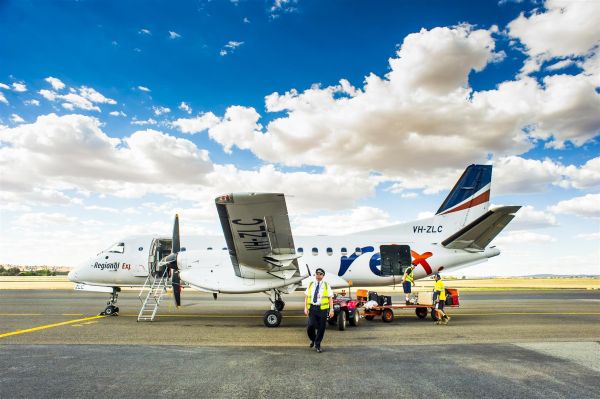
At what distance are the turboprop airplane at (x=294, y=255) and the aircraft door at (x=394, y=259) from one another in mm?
45

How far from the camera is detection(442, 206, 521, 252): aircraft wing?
14.3 metres

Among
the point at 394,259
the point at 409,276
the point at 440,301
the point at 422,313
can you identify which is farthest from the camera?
the point at 394,259

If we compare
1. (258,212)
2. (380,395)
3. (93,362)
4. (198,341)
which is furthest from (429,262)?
(93,362)

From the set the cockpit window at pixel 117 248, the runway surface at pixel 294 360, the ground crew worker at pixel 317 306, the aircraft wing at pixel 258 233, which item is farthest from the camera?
the cockpit window at pixel 117 248

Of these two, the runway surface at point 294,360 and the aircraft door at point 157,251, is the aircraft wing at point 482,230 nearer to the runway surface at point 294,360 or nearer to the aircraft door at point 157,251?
the runway surface at point 294,360

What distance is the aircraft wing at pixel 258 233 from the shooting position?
10766 mm

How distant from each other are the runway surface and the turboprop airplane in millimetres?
1827

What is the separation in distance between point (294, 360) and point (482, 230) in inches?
438

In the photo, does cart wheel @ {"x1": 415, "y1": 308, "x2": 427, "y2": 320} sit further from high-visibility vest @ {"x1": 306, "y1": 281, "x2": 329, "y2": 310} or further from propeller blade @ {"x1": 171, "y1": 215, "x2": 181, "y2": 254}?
propeller blade @ {"x1": 171, "y1": 215, "x2": 181, "y2": 254}

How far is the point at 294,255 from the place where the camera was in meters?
12.9

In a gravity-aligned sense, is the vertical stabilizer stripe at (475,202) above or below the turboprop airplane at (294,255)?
above

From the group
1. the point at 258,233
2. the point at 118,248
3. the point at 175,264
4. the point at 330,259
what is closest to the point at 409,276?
the point at 330,259

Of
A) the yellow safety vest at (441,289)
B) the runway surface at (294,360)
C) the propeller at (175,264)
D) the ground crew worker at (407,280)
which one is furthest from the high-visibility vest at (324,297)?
the ground crew worker at (407,280)

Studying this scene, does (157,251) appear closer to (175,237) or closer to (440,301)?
(175,237)
